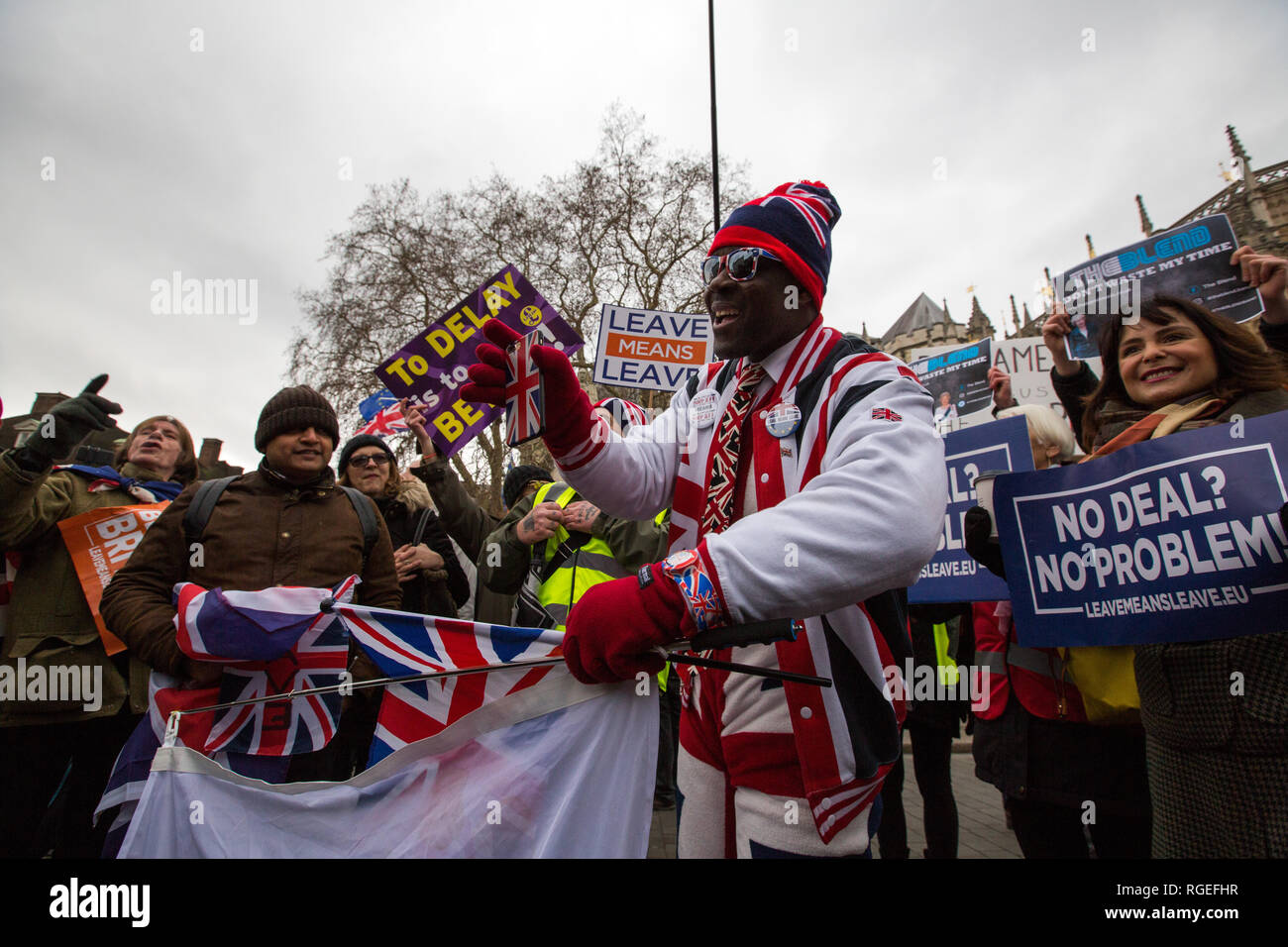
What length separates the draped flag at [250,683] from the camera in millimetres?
2248

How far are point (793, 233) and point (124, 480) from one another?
3.31 metres

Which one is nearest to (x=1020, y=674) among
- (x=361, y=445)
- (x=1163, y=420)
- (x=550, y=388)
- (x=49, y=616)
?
(x=1163, y=420)

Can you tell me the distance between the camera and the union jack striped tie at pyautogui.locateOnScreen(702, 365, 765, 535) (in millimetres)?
1632

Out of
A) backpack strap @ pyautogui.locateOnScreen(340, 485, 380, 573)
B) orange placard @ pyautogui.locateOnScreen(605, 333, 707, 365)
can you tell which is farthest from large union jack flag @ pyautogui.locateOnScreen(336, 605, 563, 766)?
orange placard @ pyautogui.locateOnScreen(605, 333, 707, 365)

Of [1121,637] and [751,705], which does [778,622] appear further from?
[1121,637]

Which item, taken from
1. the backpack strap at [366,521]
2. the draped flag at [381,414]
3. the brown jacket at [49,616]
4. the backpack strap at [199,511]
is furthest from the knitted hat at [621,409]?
the draped flag at [381,414]

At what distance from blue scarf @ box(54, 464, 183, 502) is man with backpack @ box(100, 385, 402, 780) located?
76 centimetres

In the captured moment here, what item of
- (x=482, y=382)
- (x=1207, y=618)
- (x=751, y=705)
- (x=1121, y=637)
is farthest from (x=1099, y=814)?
(x=482, y=382)

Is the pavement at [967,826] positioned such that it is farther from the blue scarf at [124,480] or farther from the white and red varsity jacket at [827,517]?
the blue scarf at [124,480]

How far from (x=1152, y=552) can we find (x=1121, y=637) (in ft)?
0.75

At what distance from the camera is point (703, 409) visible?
1.91 metres

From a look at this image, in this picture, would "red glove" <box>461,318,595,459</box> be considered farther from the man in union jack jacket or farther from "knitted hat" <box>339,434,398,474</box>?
"knitted hat" <box>339,434,398,474</box>

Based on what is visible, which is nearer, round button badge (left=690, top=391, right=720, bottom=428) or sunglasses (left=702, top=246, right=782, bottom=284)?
sunglasses (left=702, top=246, right=782, bottom=284)
